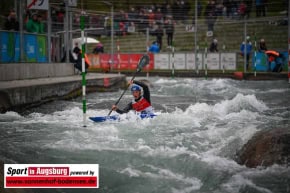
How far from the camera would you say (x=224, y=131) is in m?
8.96

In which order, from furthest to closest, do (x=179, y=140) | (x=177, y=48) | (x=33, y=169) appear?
(x=177, y=48), (x=179, y=140), (x=33, y=169)

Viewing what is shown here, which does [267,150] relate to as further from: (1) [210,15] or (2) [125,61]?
(2) [125,61]

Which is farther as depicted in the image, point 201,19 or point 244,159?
point 201,19

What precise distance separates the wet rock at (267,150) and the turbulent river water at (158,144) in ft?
0.44

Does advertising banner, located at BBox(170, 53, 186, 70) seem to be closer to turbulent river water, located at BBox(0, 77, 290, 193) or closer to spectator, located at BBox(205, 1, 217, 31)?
spectator, located at BBox(205, 1, 217, 31)

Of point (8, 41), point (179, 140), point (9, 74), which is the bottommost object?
point (179, 140)

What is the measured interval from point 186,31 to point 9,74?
43.5 feet

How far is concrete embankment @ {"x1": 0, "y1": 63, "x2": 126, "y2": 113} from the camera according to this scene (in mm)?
11438

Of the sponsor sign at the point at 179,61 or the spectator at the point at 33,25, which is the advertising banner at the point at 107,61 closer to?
the sponsor sign at the point at 179,61

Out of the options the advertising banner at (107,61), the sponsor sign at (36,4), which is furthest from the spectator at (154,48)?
the sponsor sign at (36,4)

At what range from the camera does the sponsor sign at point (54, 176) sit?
5.33 m

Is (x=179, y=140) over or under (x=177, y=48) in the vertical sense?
under

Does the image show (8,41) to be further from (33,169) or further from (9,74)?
(33,169)

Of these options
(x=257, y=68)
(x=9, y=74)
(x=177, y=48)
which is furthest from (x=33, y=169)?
(x=177, y=48)
